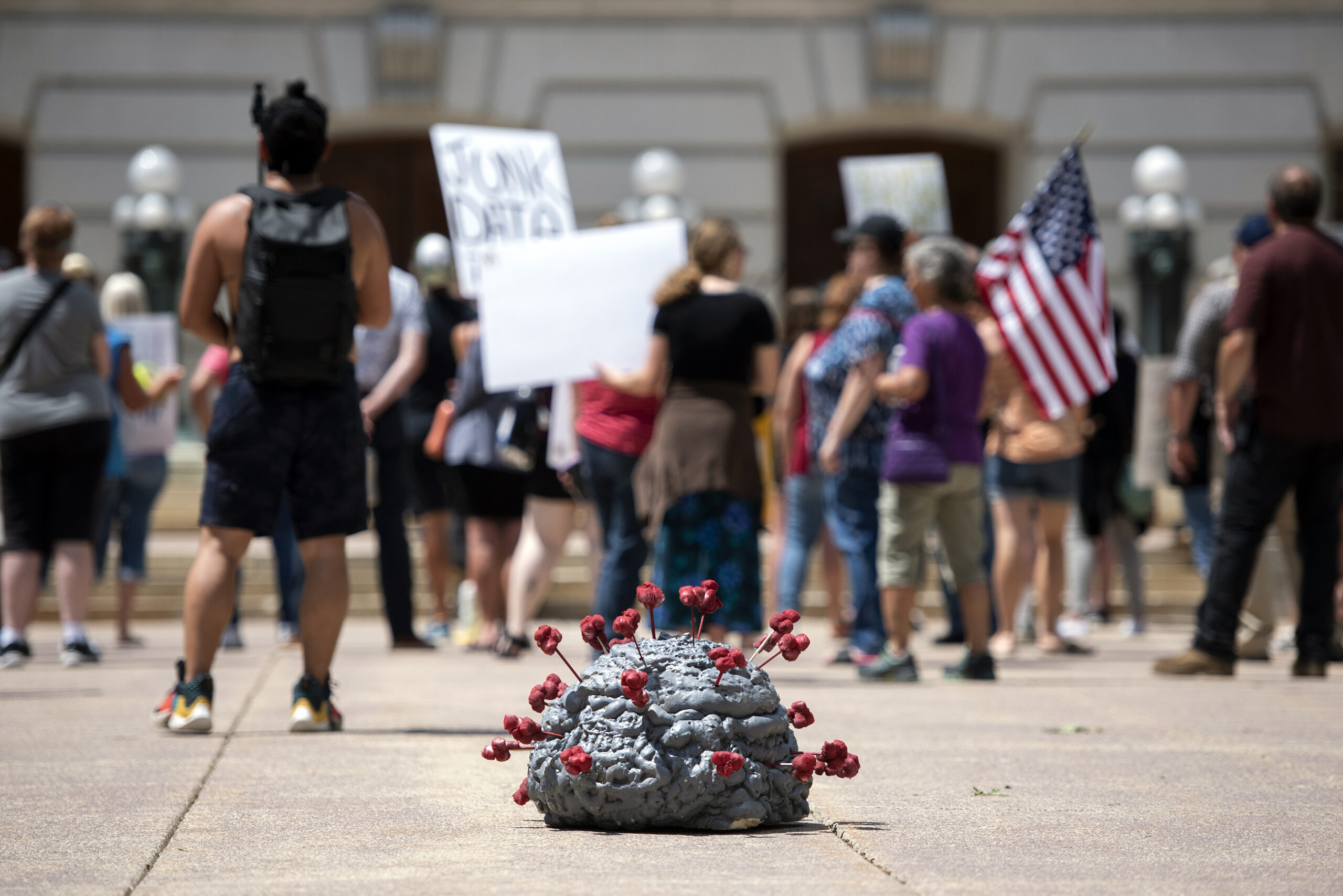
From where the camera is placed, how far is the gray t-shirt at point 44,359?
26.2ft

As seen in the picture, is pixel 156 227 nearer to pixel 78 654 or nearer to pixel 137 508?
pixel 137 508

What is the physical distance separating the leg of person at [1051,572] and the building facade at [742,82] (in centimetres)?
799

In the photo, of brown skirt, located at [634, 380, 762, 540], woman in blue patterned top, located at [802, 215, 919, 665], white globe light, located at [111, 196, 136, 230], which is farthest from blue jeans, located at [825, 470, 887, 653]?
white globe light, located at [111, 196, 136, 230]

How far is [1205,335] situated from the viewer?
827 centimetres

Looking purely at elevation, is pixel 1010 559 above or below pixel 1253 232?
below

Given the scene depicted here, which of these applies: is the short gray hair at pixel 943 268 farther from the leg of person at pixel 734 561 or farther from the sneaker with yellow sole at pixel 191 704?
the sneaker with yellow sole at pixel 191 704

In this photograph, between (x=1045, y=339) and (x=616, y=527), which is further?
(x=1045, y=339)

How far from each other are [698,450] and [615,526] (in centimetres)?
76

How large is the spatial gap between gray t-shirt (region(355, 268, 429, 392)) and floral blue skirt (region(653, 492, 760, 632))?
2.19 meters

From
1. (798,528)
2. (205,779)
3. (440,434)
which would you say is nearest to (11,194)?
(440,434)

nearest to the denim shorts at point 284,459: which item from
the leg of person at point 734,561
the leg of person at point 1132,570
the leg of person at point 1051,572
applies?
the leg of person at point 734,561

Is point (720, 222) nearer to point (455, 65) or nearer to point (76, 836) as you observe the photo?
point (76, 836)

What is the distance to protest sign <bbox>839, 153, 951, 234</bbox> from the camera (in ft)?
46.0

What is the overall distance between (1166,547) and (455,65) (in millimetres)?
7813
